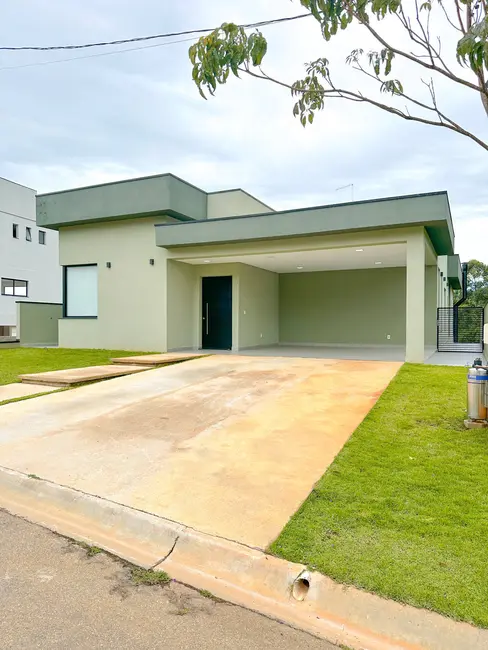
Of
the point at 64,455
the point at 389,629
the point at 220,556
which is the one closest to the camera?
the point at 389,629

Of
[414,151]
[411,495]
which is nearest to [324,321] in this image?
[414,151]

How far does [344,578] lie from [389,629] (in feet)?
1.09

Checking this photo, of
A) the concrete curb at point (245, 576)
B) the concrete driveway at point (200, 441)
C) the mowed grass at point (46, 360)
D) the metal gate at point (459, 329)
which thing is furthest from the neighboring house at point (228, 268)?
the concrete curb at point (245, 576)

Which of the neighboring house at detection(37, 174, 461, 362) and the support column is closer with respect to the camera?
the support column

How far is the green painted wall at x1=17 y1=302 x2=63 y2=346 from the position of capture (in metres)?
17.3

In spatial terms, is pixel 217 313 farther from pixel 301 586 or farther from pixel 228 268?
pixel 301 586

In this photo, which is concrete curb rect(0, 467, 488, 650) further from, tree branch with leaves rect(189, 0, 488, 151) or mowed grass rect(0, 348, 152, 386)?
mowed grass rect(0, 348, 152, 386)

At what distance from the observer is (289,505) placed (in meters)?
3.28

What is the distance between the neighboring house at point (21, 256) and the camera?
25016 millimetres

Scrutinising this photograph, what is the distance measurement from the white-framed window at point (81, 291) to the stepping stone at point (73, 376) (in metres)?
5.58

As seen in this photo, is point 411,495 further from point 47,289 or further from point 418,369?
point 47,289

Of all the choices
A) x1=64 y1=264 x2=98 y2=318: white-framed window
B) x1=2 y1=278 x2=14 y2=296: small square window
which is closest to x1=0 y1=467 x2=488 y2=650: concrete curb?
x1=64 y1=264 x2=98 y2=318: white-framed window

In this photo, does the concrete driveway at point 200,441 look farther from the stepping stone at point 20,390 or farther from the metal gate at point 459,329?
the metal gate at point 459,329

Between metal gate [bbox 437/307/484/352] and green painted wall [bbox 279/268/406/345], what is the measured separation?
1815 mm
